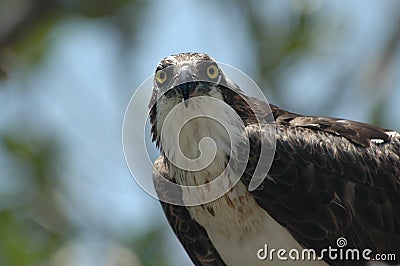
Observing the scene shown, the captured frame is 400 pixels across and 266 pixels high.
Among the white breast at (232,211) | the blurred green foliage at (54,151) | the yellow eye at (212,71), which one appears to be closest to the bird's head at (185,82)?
the yellow eye at (212,71)

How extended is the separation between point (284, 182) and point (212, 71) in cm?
114

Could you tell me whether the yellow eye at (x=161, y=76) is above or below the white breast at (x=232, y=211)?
above

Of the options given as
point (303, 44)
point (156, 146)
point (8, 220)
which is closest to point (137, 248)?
point (8, 220)

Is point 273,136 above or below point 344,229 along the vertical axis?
→ above

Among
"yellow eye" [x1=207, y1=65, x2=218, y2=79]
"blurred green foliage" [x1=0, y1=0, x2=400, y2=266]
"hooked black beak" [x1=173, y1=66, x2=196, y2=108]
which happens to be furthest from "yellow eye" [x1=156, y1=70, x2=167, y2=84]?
"blurred green foliage" [x1=0, y1=0, x2=400, y2=266]

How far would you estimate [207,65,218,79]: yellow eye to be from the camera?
9805mm

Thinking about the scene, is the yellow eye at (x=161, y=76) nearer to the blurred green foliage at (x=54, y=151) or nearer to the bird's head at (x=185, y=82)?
the bird's head at (x=185, y=82)

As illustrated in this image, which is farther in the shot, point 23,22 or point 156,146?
point 23,22

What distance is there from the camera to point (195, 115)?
32.1ft

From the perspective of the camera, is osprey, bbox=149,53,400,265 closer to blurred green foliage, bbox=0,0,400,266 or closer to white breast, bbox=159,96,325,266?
white breast, bbox=159,96,325,266

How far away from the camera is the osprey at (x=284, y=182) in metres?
9.88

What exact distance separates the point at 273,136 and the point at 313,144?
14.5 inches

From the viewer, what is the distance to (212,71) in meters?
9.86

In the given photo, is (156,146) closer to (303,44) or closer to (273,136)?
(273,136)
